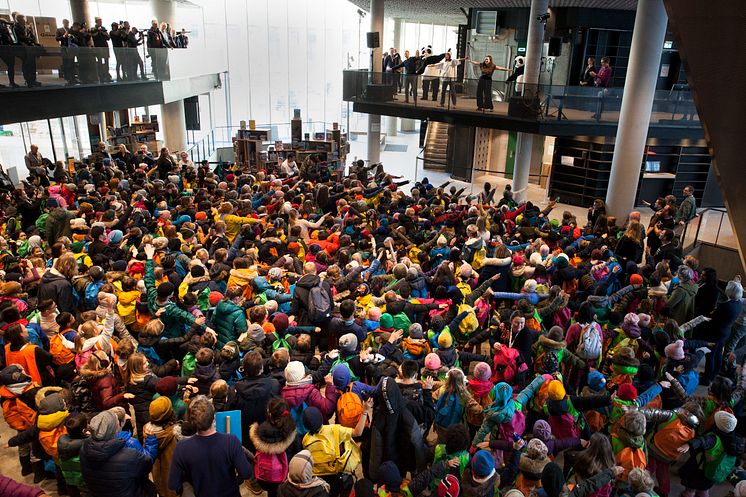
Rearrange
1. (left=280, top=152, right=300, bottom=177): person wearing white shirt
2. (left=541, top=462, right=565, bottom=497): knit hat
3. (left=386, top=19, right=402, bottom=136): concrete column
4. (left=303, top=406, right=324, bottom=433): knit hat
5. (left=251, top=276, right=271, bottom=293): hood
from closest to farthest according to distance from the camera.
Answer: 1. (left=541, top=462, right=565, bottom=497): knit hat
2. (left=303, top=406, right=324, bottom=433): knit hat
3. (left=251, top=276, right=271, bottom=293): hood
4. (left=280, top=152, right=300, bottom=177): person wearing white shirt
5. (left=386, top=19, right=402, bottom=136): concrete column

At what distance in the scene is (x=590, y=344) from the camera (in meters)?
6.00

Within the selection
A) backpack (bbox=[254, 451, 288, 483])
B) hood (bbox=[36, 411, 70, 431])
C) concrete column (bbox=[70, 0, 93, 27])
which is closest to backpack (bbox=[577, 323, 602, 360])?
backpack (bbox=[254, 451, 288, 483])

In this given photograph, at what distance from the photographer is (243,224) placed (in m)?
9.77

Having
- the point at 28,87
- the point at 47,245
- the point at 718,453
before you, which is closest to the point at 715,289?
the point at 718,453

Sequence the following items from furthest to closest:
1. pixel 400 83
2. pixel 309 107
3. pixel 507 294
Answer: pixel 309 107 < pixel 400 83 < pixel 507 294

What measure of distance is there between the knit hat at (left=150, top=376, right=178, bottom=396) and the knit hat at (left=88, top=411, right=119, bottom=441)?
61cm

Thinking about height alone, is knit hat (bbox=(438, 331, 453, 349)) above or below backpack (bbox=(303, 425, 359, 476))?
above

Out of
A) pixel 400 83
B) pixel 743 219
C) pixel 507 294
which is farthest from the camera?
pixel 400 83

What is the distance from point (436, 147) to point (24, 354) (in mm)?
21554

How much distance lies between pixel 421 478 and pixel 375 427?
690 mm

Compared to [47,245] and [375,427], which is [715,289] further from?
[47,245]

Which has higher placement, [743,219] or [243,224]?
[743,219]

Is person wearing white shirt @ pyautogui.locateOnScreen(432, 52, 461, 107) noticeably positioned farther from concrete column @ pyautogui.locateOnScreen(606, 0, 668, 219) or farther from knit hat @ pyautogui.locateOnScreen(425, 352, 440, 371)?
knit hat @ pyautogui.locateOnScreen(425, 352, 440, 371)

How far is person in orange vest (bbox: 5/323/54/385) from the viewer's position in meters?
5.45
